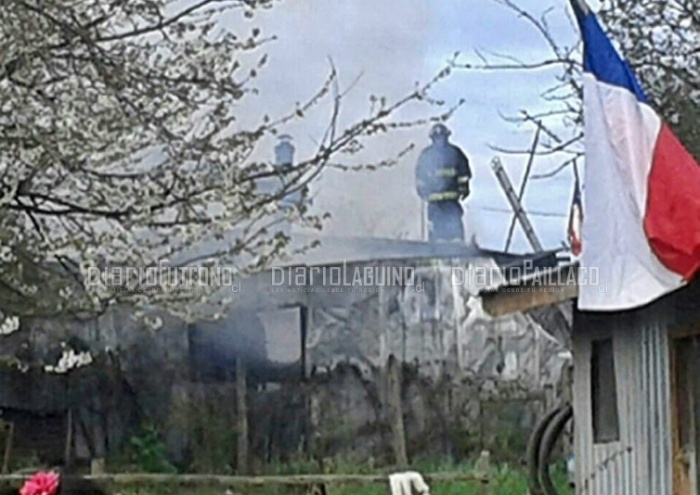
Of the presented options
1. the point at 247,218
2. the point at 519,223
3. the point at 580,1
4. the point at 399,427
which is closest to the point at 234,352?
the point at 399,427

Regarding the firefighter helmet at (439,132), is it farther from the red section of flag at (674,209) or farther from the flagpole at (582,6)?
the red section of flag at (674,209)

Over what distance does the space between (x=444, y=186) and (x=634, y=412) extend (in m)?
6.97

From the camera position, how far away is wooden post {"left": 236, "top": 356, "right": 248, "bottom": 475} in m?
12.5

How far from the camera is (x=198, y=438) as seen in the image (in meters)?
12.5

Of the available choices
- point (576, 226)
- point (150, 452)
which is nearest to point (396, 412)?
point (150, 452)

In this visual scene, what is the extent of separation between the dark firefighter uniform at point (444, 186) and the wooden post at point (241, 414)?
247cm

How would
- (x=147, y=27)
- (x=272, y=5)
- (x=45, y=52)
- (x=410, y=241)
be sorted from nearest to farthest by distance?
(x=45, y=52) < (x=147, y=27) < (x=272, y=5) < (x=410, y=241)

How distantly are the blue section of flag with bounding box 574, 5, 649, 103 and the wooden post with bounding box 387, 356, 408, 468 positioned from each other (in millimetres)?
7044

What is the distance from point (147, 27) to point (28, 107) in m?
0.73

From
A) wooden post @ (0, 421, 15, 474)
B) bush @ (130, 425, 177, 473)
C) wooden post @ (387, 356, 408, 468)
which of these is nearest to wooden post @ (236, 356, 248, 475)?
bush @ (130, 425, 177, 473)

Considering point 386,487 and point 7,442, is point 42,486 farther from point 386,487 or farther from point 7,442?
point 7,442

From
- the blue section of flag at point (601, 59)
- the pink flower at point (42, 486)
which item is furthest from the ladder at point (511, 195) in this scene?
the pink flower at point (42, 486)

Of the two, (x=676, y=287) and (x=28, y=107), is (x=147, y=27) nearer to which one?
(x=28, y=107)

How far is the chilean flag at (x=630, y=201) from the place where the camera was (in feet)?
18.1
